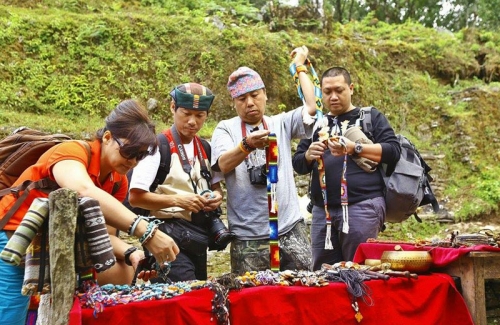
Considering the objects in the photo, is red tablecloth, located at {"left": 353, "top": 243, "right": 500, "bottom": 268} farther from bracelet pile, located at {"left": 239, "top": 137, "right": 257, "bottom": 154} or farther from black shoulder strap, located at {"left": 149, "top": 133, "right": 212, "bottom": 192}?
black shoulder strap, located at {"left": 149, "top": 133, "right": 212, "bottom": 192}

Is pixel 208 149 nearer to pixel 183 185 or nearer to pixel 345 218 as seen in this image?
pixel 183 185

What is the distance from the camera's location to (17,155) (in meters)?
2.49

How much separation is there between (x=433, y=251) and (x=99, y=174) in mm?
1838

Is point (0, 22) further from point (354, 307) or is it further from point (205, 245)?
point (354, 307)

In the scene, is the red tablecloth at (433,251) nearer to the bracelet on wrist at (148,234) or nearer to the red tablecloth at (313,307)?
the red tablecloth at (313,307)

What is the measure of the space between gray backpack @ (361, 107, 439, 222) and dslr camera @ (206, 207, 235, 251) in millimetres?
1186

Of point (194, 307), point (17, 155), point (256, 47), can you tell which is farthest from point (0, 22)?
point (194, 307)

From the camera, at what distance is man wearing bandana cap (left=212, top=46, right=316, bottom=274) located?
3219mm

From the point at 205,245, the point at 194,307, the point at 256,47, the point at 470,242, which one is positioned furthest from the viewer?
the point at 256,47

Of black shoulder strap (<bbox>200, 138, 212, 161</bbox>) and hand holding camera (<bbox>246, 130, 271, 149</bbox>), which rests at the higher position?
hand holding camera (<bbox>246, 130, 271, 149</bbox>)

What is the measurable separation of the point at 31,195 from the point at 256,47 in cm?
925

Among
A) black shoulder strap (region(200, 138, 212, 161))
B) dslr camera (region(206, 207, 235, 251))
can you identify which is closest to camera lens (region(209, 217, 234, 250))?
dslr camera (region(206, 207, 235, 251))

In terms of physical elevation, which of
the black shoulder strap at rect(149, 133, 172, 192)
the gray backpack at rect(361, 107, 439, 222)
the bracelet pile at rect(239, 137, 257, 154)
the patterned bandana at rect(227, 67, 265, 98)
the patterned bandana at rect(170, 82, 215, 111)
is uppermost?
the patterned bandana at rect(227, 67, 265, 98)

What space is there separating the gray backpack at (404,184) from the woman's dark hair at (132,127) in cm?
188
